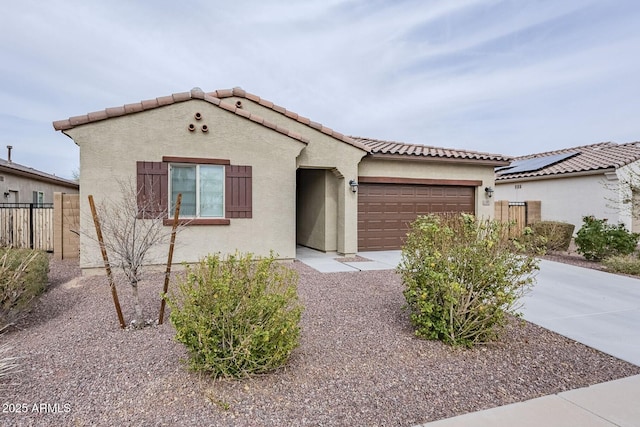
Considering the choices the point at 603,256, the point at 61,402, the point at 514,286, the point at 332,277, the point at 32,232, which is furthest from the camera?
the point at 32,232

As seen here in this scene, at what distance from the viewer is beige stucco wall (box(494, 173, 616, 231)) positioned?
1474cm

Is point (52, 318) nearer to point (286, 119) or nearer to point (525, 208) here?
point (286, 119)

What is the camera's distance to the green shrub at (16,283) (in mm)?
5070

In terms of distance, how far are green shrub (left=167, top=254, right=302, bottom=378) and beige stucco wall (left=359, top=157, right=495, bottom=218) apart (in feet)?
28.3

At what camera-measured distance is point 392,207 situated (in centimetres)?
1238

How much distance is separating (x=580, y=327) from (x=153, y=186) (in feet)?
30.0

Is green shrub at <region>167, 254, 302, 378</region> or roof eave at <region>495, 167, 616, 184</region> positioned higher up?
roof eave at <region>495, 167, 616, 184</region>

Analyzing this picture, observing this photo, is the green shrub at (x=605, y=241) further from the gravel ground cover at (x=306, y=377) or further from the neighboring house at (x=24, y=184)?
the neighboring house at (x=24, y=184)

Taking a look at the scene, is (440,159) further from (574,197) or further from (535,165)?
(535,165)

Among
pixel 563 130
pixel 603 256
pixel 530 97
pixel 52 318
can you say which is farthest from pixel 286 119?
pixel 563 130

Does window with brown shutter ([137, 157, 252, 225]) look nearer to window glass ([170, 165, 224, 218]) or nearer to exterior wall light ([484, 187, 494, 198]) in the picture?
window glass ([170, 165, 224, 218])

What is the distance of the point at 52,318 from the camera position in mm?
5750

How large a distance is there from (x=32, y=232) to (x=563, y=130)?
30580 millimetres

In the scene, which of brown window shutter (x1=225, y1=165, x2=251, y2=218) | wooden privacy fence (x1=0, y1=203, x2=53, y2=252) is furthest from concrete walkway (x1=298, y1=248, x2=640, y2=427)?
wooden privacy fence (x1=0, y1=203, x2=53, y2=252)
